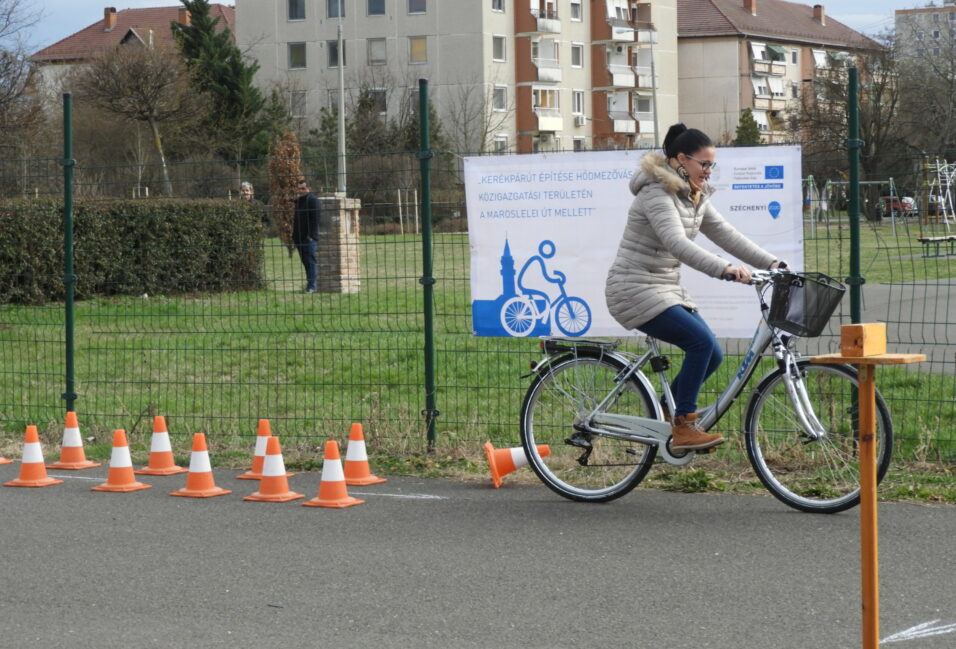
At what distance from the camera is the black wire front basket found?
7.04m

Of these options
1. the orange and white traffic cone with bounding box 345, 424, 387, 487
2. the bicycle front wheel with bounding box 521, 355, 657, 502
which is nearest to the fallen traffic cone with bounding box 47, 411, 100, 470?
the orange and white traffic cone with bounding box 345, 424, 387, 487

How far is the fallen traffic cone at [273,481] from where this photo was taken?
8.30 metres

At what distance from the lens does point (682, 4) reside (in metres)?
104

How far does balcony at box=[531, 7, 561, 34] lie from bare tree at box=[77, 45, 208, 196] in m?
28.9

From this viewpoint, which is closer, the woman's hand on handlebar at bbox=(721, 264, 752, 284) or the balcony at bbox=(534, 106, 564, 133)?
the woman's hand on handlebar at bbox=(721, 264, 752, 284)

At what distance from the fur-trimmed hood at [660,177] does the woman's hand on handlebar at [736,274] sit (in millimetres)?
627

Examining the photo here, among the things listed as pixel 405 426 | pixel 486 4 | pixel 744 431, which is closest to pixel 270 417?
pixel 405 426

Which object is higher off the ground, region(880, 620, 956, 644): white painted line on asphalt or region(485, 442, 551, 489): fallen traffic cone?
region(485, 442, 551, 489): fallen traffic cone

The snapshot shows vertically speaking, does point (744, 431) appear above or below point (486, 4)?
below

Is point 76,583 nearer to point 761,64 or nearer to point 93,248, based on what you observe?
point 93,248

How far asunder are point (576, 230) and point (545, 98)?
76.7 meters

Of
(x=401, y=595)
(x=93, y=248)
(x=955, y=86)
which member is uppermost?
(x=955, y=86)

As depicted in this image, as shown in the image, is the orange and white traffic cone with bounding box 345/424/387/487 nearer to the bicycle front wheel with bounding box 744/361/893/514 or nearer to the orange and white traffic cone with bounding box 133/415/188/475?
the orange and white traffic cone with bounding box 133/415/188/475

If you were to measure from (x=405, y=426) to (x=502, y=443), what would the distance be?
715mm
